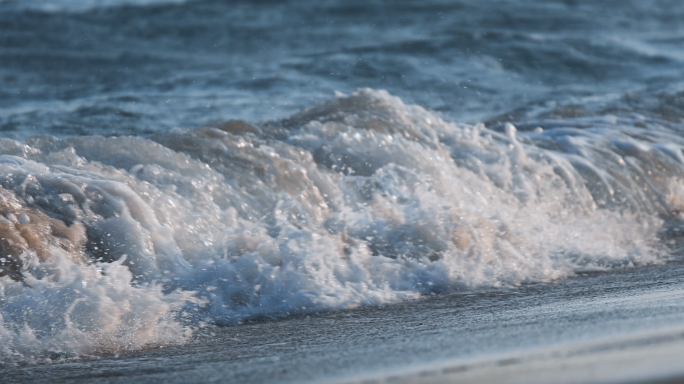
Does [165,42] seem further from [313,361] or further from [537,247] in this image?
[313,361]

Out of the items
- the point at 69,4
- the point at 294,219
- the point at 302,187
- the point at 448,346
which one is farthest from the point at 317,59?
the point at 448,346

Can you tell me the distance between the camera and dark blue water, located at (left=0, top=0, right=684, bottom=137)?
20.7 feet

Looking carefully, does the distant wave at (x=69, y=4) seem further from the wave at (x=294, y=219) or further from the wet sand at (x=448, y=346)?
the wet sand at (x=448, y=346)

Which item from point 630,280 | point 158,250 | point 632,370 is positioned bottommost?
point 630,280

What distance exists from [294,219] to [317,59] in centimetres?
444

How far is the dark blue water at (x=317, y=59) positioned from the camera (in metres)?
6.32

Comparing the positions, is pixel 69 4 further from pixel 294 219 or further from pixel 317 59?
pixel 294 219

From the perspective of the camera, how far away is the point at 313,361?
2191 mm

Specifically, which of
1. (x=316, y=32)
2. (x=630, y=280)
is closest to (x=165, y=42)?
(x=316, y=32)

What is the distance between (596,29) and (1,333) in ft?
27.4

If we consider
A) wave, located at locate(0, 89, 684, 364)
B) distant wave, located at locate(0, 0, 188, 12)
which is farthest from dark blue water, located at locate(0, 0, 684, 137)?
wave, located at locate(0, 89, 684, 364)

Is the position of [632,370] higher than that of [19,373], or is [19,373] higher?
[632,370]

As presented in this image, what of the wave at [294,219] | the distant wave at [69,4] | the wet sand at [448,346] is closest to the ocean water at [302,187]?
the wave at [294,219]

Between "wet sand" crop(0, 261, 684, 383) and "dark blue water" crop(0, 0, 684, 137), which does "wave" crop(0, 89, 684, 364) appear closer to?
"wet sand" crop(0, 261, 684, 383)
